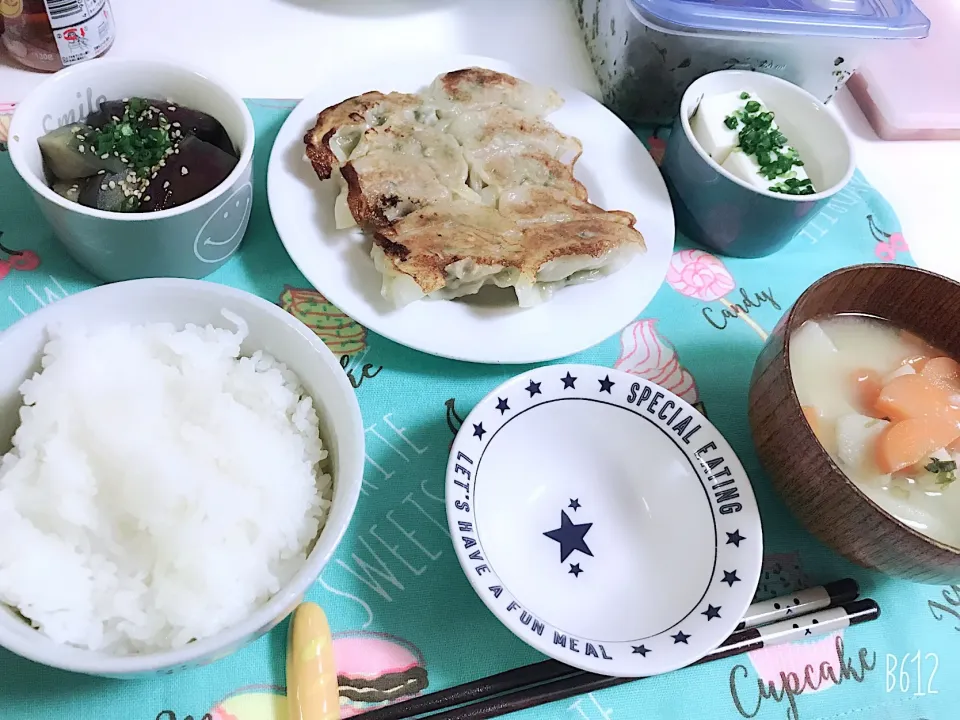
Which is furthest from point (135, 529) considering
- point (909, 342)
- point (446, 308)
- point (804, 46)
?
point (804, 46)

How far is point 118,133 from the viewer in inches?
47.3

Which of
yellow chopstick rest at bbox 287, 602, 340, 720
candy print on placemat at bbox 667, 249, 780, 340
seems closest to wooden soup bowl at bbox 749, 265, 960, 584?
candy print on placemat at bbox 667, 249, 780, 340

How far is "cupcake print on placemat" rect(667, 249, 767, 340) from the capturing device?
1496 mm

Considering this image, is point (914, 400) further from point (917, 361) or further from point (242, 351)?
point (242, 351)

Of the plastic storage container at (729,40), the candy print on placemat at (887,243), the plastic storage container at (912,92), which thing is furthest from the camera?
the plastic storage container at (912,92)

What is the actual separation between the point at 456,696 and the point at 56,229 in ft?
3.12

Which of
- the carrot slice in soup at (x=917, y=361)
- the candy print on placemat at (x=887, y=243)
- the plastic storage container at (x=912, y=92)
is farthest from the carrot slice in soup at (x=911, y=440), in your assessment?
the plastic storage container at (x=912, y=92)

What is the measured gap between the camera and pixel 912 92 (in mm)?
1904

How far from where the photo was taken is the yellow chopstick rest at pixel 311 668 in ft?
3.13

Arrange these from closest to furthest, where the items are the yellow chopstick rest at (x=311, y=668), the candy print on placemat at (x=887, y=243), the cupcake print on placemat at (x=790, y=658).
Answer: the yellow chopstick rest at (x=311, y=668) → the cupcake print on placemat at (x=790, y=658) → the candy print on placemat at (x=887, y=243)

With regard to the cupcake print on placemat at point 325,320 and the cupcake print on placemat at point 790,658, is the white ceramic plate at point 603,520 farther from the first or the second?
the cupcake print on placemat at point 325,320

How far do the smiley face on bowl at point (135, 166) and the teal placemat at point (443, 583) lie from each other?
0.14m

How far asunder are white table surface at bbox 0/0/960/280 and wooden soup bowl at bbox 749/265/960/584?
1.66 feet

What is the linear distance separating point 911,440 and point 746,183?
570 millimetres
